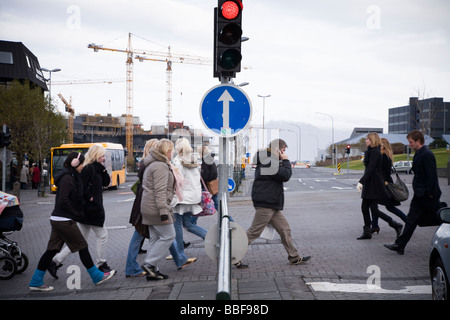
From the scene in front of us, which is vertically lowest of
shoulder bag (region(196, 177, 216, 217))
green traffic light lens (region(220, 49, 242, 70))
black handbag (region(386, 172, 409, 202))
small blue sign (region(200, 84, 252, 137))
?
shoulder bag (region(196, 177, 216, 217))

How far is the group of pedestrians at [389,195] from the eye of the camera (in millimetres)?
7086

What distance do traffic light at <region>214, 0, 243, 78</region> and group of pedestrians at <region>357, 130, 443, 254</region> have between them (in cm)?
344

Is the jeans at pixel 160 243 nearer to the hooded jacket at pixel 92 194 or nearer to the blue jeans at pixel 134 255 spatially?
the blue jeans at pixel 134 255

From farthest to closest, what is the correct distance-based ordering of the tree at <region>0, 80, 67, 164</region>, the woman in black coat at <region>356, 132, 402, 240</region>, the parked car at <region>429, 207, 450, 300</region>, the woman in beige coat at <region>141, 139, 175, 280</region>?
the tree at <region>0, 80, 67, 164</region> < the woman in black coat at <region>356, 132, 402, 240</region> < the woman in beige coat at <region>141, 139, 175, 280</region> < the parked car at <region>429, 207, 450, 300</region>

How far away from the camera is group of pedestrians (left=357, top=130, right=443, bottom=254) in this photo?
23.2ft

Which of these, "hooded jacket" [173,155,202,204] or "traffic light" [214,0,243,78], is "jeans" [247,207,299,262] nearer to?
"hooded jacket" [173,155,202,204]

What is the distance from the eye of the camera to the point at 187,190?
770 cm

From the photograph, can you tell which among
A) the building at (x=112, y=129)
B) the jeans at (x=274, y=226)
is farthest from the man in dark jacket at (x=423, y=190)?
the building at (x=112, y=129)

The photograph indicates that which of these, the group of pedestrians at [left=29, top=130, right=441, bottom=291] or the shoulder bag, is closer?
the group of pedestrians at [left=29, top=130, right=441, bottom=291]

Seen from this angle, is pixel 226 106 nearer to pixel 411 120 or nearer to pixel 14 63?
pixel 14 63

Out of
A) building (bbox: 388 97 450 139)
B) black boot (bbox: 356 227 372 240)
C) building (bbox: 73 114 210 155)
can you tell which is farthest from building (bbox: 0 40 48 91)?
building (bbox: 388 97 450 139)

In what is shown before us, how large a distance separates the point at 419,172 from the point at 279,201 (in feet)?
7.46

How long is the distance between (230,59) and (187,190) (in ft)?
8.95
